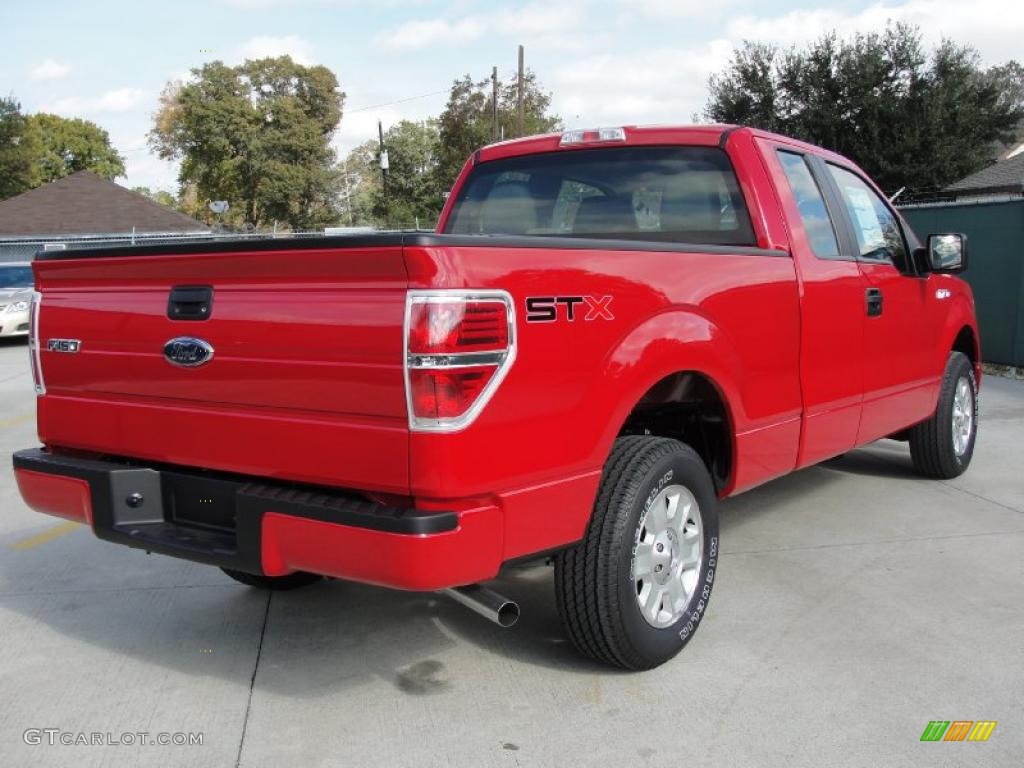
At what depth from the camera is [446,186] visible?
162 ft

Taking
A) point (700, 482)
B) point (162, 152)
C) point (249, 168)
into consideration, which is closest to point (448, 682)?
point (700, 482)

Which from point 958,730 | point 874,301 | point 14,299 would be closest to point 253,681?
point 958,730

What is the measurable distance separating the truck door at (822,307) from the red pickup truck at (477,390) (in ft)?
0.06

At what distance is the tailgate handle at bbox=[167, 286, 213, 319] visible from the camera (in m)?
3.02

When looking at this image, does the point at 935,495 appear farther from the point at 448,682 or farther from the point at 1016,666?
the point at 448,682

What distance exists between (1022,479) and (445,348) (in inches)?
198

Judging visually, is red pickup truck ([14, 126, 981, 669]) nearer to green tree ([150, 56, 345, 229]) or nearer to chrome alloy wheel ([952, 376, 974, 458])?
chrome alloy wheel ([952, 376, 974, 458])

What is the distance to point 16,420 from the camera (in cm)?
896

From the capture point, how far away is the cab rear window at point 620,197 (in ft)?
14.2

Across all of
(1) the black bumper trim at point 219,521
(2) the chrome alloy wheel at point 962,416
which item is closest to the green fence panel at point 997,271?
(2) the chrome alloy wheel at point 962,416

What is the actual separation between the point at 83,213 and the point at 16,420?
104 ft

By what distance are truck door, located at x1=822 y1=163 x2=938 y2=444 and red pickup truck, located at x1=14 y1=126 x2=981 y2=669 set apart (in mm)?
353

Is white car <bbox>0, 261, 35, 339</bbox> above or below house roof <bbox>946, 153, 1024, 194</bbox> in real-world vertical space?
below

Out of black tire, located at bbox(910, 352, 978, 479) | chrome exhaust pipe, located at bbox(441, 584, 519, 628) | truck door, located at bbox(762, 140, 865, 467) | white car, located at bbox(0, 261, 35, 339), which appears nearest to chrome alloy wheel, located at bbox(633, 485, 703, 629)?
chrome exhaust pipe, located at bbox(441, 584, 519, 628)
